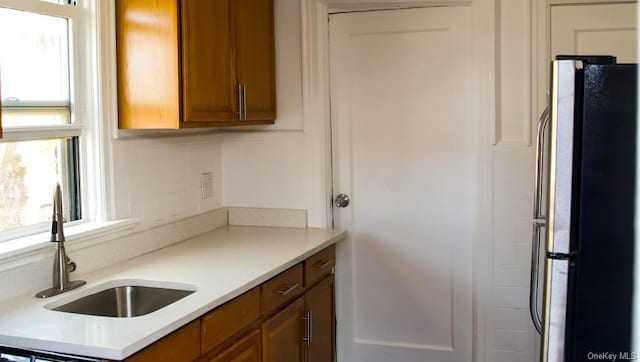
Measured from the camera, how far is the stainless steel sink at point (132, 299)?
2635 mm

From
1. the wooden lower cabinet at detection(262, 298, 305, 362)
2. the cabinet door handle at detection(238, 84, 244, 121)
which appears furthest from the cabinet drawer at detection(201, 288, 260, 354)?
the cabinet door handle at detection(238, 84, 244, 121)

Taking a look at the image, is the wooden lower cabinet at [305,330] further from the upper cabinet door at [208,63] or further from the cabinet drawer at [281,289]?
the upper cabinet door at [208,63]

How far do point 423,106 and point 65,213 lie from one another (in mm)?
1768

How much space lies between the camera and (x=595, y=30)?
3475mm

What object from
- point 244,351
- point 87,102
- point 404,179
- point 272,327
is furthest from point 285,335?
point 87,102

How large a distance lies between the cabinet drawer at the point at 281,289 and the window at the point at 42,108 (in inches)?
31.4

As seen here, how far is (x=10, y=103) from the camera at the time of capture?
2.60 meters

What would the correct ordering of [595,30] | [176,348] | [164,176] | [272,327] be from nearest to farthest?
[176,348], [272,327], [164,176], [595,30]

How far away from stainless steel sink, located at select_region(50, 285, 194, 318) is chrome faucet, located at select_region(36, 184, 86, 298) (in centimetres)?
11

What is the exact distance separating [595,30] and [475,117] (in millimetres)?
672

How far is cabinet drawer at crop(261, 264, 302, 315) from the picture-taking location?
9.25 feet

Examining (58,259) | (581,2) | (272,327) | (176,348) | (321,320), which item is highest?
(581,2)

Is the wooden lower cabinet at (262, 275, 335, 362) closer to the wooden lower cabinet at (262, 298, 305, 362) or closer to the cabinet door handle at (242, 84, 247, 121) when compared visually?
the wooden lower cabinet at (262, 298, 305, 362)

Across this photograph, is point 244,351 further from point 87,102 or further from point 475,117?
point 475,117
